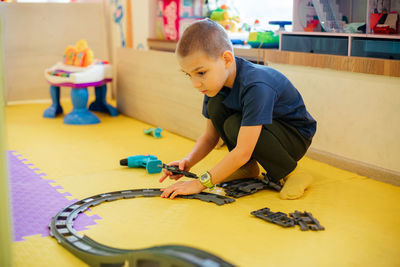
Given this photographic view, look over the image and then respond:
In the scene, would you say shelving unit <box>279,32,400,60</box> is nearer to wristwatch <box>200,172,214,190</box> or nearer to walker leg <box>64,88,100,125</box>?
wristwatch <box>200,172,214,190</box>

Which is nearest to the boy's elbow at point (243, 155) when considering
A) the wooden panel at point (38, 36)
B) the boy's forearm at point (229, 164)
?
the boy's forearm at point (229, 164)

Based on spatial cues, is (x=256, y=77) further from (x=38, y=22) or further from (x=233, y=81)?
(x=38, y=22)

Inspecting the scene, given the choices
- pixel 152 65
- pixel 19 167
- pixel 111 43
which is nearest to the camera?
→ pixel 19 167

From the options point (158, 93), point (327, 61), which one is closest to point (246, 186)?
point (327, 61)

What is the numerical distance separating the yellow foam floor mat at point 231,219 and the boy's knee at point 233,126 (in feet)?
0.74

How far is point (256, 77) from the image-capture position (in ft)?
5.28

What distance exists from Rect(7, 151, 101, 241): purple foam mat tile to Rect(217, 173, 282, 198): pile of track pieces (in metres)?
0.49

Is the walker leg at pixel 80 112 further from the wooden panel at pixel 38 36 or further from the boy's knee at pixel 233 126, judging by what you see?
the boy's knee at pixel 233 126

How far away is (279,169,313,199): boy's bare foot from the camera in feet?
5.55

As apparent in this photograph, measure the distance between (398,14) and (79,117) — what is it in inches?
75.6

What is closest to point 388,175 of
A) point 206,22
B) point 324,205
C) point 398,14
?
point 324,205

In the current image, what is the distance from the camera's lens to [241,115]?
1.73 metres

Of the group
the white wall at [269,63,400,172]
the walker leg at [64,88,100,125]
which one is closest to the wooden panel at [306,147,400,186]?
the white wall at [269,63,400,172]

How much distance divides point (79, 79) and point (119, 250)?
6.83 ft
